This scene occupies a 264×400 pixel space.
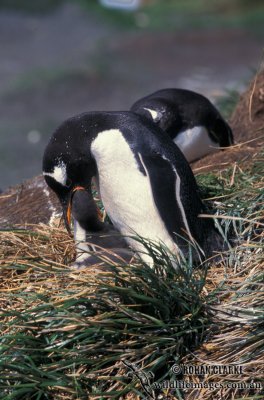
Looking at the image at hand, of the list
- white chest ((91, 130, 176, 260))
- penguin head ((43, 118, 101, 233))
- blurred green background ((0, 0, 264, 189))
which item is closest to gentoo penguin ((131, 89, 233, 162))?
penguin head ((43, 118, 101, 233))

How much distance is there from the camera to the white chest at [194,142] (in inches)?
262

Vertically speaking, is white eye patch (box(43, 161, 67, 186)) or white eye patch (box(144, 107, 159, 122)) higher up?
white eye patch (box(43, 161, 67, 186))

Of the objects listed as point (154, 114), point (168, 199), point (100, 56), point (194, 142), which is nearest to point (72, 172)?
point (168, 199)

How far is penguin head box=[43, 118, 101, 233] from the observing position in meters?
4.56

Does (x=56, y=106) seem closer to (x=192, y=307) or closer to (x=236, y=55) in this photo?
(x=236, y=55)

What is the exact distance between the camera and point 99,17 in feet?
71.6

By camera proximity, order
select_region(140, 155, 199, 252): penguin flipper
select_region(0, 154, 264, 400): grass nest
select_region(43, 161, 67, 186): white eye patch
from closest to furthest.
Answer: select_region(0, 154, 264, 400): grass nest → select_region(140, 155, 199, 252): penguin flipper → select_region(43, 161, 67, 186): white eye patch

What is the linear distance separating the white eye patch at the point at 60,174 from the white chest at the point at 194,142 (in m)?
2.10

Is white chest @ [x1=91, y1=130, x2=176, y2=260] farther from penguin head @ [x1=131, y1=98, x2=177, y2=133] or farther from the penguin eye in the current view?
penguin head @ [x1=131, y1=98, x2=177, y2=133]

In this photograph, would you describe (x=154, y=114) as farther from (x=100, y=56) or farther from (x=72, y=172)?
→ (x=100, y=56)

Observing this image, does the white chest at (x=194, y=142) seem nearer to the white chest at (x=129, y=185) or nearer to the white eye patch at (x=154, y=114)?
the white eye patch at (x=154, y=114)

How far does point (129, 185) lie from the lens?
177 inches

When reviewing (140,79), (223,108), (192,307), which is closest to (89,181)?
(192,307)

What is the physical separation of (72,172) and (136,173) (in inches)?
13.7
